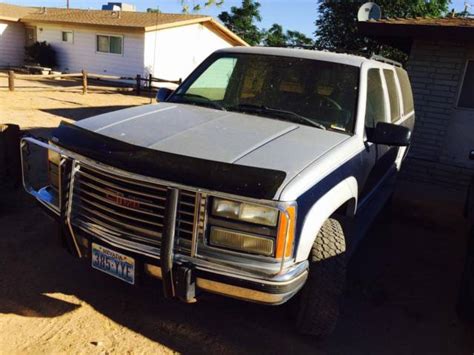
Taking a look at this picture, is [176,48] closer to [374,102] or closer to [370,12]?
[370,12]

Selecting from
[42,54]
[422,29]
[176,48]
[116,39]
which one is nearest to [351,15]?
[176,48]

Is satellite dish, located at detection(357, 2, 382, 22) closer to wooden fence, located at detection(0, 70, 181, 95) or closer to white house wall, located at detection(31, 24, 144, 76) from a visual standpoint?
wooden fence, located at detection(0, 70, 181, 95)

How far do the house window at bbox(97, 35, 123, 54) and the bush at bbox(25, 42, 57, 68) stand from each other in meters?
3.15

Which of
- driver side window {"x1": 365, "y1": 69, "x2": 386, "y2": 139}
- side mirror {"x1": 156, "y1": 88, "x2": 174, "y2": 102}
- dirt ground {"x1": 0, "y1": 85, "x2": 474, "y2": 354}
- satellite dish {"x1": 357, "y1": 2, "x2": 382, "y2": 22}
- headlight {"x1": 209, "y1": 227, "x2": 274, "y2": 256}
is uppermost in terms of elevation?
satellite dish {"x1": 357, "y1": 2, "x2": 382, "y2": 22}

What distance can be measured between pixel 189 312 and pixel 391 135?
2.17 metres

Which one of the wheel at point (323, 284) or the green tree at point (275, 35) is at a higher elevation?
the green tree at point (275, 35)

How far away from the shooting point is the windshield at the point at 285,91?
3826mm

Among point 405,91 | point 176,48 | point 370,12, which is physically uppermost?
point 370,12

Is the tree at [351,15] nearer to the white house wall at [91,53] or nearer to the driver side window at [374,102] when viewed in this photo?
the white house wall at [91,53]

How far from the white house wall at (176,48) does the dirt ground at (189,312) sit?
18921mm

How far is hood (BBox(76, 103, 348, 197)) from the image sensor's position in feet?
9.27

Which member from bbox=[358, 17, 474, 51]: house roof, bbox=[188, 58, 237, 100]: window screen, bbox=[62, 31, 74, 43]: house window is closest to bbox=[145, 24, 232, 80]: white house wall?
bbox=[62, 31, 74, 43]: house window

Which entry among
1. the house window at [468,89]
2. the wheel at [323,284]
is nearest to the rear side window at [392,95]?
the wheel at [323,284]

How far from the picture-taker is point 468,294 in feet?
11.7
